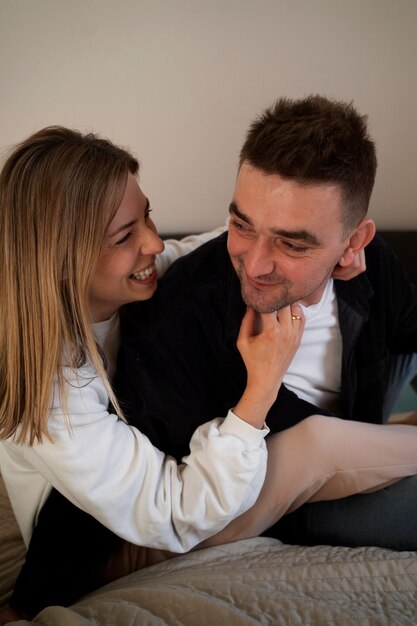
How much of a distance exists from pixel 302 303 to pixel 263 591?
0.58 meters

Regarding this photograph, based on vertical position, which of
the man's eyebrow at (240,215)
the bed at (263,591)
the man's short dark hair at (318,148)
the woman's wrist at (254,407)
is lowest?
the bed at (263,591)

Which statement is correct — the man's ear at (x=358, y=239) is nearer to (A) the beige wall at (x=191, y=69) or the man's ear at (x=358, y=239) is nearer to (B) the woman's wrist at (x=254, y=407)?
(B) the woman's wrist at (x=254, y=407)

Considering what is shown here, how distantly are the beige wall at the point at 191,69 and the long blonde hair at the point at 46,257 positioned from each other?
459 mm

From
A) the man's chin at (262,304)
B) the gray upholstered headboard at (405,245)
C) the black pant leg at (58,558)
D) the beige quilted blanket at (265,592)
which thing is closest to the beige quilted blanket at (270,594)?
the beige quilted blanket at (265,592)

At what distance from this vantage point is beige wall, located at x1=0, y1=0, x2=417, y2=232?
1294 mm

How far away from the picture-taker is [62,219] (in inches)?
35.6

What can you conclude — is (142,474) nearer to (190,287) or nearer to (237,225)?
(190,287)

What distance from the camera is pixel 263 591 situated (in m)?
0.86

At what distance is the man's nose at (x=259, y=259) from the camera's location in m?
0.94

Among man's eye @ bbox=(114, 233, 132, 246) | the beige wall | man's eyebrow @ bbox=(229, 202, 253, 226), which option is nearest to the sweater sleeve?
man's eye @ bbox=(114, 233, 132, 246)

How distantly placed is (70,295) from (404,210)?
3.69ft

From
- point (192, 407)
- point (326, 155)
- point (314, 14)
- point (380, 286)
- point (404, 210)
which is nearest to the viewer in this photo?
point (326, 155)

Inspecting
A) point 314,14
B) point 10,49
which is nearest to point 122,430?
point 10,49

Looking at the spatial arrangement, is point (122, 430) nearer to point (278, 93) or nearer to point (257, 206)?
point (257, 206)
